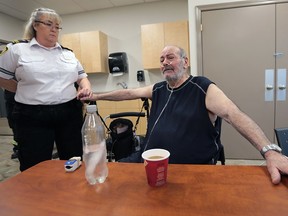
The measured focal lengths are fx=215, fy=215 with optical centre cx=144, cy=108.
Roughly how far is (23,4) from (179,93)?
3872mm

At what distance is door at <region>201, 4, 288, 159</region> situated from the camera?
9.37 ft

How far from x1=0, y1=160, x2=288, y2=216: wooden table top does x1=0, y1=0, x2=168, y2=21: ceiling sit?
373 centimetres

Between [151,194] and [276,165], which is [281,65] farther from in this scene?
[151,194]

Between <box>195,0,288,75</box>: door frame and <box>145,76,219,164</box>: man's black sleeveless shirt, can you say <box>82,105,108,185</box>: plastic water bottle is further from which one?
<box>195,0,288,75</box>: door frame

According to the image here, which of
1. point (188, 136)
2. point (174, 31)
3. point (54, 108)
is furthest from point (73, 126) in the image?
point (174, 31)

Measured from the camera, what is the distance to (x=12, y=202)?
27.4 inches

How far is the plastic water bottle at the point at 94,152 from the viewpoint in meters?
0.83

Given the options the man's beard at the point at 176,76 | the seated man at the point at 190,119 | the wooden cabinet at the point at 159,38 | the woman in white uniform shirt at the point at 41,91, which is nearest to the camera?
the seated man at the point at 190,119

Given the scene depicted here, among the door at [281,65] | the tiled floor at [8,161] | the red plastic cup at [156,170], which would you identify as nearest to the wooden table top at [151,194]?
the red plastic cup at [156,170]

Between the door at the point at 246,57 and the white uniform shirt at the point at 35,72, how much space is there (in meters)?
2.20

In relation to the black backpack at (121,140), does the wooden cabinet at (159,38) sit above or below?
above

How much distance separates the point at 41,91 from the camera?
4.48ft

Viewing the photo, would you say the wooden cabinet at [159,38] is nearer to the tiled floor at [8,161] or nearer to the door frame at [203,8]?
the door frame at [203,8]

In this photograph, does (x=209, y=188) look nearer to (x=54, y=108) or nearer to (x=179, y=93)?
(x=179, y=93)
